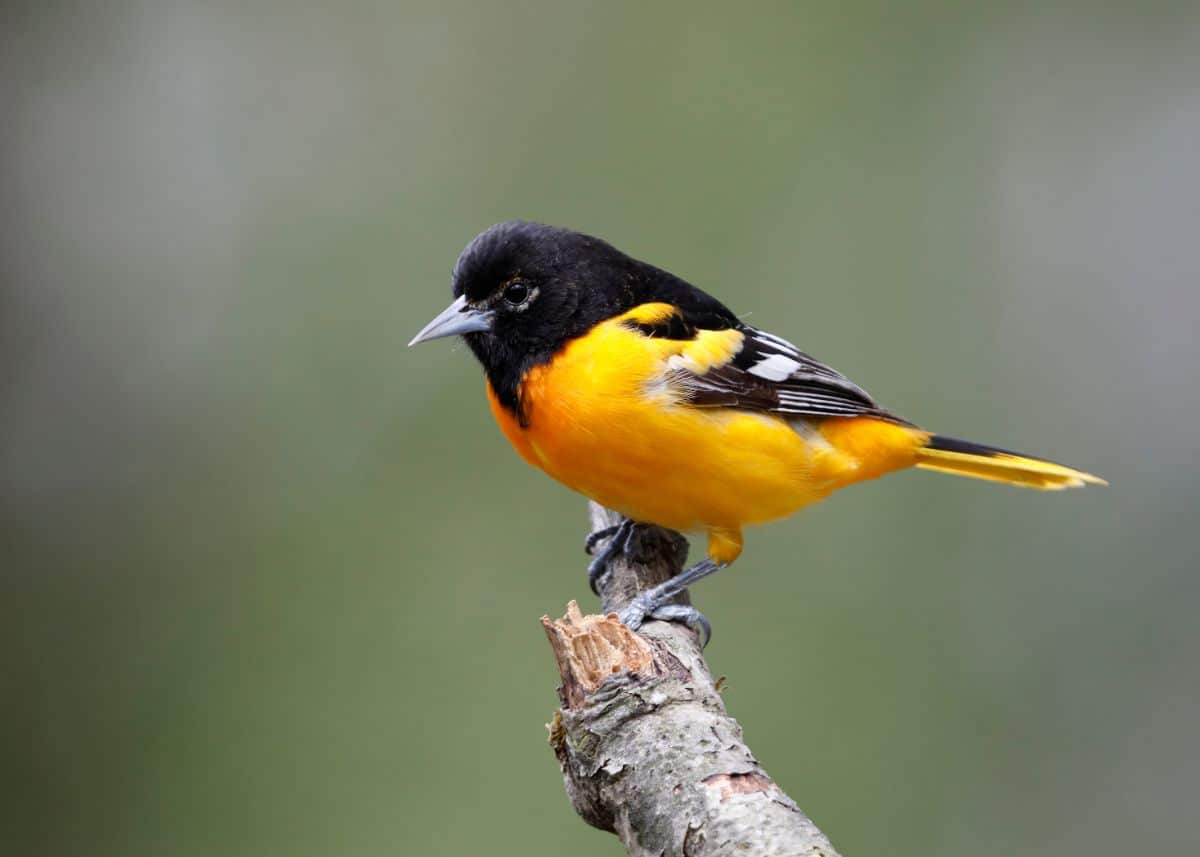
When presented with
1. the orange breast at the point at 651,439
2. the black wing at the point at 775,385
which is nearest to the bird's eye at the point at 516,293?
the orange breast at the point at 651,439

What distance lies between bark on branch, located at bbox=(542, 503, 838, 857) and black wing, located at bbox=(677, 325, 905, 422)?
3.02ft

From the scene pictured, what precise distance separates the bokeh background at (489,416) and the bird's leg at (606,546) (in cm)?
114

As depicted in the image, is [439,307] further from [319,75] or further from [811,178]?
[811,178]

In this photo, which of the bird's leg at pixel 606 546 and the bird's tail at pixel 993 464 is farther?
the bird's tail at pixel 993 464

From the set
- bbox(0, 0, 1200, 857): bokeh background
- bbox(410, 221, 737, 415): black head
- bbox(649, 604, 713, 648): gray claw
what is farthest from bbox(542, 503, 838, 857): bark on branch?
bbox(0, 0, 1200, 857): bokeh background

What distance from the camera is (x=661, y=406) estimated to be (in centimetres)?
334

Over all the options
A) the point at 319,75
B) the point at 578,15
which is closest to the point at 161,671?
the point at 319,75

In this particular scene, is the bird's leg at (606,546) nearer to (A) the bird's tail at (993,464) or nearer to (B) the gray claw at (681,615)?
(B) the gray claw at (681,615)

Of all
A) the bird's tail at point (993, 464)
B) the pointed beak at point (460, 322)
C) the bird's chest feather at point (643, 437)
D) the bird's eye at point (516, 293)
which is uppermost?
the bird's eye at point (516, 293)

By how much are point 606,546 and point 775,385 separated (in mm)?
766

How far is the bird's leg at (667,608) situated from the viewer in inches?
128

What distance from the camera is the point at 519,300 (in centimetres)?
353

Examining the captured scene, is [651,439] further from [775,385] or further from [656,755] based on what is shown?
[656,755]

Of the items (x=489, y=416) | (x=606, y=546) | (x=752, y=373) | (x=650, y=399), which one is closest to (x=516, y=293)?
(x=650, y=399)
